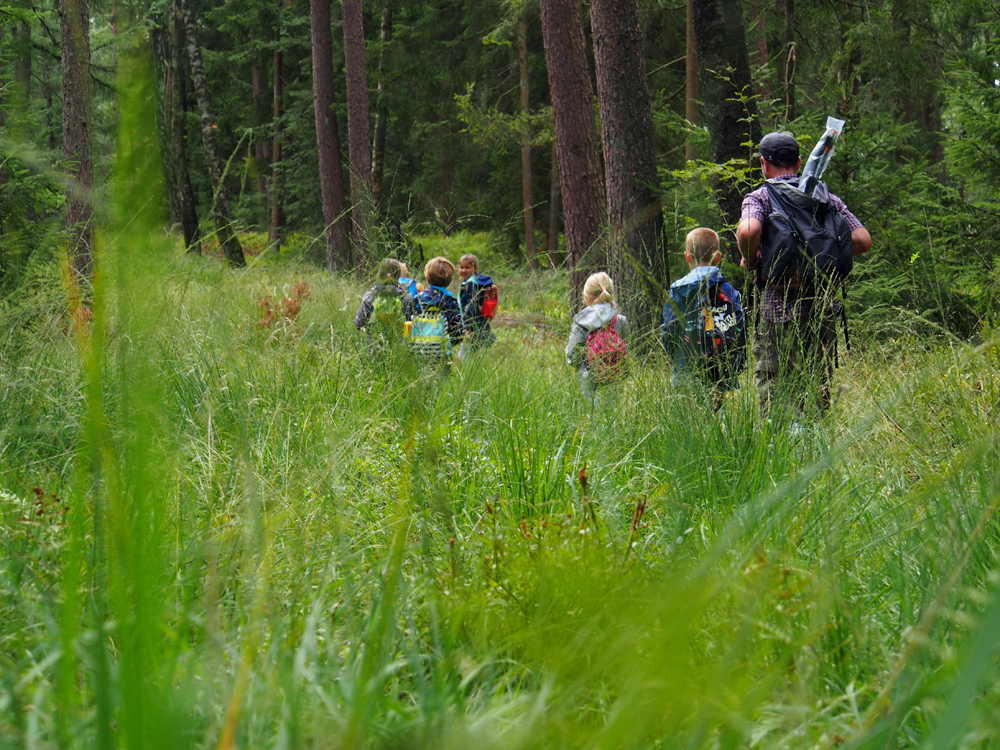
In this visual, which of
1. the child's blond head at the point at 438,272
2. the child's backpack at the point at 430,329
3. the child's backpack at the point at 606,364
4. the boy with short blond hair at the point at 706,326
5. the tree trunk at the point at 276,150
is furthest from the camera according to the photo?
the tree trunk at the point at 276,150

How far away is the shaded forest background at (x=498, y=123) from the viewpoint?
494cm

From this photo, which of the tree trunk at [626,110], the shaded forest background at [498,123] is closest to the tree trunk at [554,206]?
the shaded forest background at [498,123]

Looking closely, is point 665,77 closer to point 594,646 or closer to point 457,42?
point 457,42

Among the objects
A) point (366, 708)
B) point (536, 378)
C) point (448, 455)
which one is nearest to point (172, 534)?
point (448, 455)

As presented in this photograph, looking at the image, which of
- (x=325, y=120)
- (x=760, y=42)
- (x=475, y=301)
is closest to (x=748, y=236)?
(x=475, y=301)

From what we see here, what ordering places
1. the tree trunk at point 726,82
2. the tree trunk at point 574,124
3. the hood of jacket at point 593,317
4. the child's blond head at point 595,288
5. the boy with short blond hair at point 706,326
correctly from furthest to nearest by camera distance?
the tree trunk at point 574,124
the tree trunk at point 726,82
the child's blond head at point 595,288
the hood of jacket at point 593,317
the boy with short blond hair at point 706,326

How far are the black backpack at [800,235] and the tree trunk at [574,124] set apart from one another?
4340 mm

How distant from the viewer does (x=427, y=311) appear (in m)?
5.27

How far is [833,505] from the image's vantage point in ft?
7.46

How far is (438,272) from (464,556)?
4695 mm

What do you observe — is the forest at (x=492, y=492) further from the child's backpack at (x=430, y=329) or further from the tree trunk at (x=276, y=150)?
the tree trunk at (x=276, y=150)

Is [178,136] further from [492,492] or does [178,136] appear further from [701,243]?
[492,492]

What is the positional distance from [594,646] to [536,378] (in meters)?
2.75

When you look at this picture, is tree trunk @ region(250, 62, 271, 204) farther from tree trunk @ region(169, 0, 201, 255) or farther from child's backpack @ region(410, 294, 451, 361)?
child's backpack @ region(410, 294, 451, 361)
